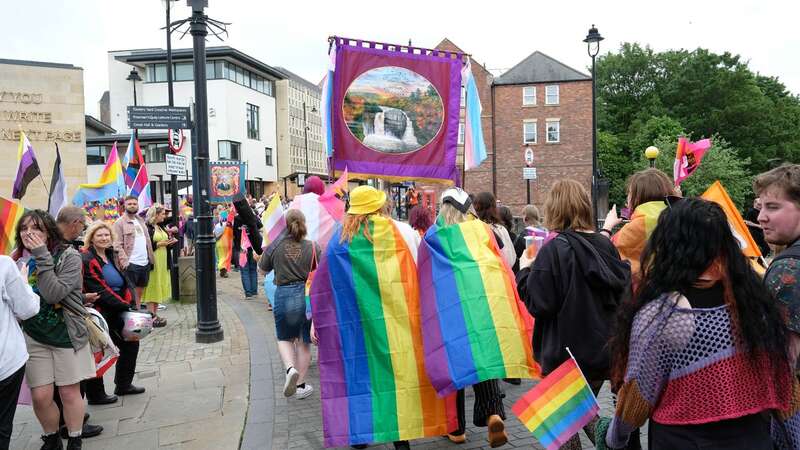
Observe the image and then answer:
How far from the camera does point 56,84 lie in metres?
21.9

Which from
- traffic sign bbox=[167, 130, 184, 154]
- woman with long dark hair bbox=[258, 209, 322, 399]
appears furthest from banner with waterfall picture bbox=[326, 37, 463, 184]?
traffic sign bbox=[167, 130, 184, 154]

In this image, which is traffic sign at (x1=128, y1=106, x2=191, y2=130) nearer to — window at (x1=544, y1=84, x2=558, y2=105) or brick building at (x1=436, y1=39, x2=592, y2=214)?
brick building at (x1=436, y1=39, x2=592, y2=214)

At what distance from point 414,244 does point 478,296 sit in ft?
2.29

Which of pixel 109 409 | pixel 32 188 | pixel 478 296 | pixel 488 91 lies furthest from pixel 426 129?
pixel 488 91

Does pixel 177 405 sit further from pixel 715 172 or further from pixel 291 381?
pixel 715 172

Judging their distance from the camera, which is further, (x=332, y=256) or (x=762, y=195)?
(x=332, y=256)

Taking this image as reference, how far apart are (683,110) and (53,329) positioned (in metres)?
57.5

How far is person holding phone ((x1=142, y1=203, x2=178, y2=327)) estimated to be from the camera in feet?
31.3

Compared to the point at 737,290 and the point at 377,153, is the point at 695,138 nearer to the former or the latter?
the point at 377,153

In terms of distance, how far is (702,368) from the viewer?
199 cm

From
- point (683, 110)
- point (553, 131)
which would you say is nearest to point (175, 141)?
point (553, 131)

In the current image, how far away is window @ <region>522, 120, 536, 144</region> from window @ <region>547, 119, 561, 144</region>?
1108mm

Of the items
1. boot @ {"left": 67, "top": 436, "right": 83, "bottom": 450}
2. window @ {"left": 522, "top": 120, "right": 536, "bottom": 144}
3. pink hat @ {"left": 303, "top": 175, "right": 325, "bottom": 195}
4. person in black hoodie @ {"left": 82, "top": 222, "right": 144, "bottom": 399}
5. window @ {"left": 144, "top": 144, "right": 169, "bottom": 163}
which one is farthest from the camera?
window @ {"left": 144, "top": 144, "right": 169, "bottom": 163}

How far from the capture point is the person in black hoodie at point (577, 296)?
11.0 feet
